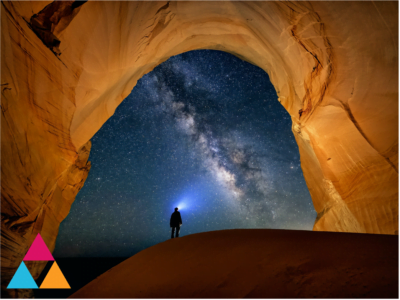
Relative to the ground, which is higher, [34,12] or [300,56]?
[300,56]

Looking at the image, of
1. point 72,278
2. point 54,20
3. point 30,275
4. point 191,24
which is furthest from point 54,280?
point 191,24

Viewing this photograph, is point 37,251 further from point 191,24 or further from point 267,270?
point 191,24

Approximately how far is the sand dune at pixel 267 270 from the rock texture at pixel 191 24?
8.48 feet

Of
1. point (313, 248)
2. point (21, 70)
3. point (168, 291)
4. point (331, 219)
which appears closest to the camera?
point (168, 291)

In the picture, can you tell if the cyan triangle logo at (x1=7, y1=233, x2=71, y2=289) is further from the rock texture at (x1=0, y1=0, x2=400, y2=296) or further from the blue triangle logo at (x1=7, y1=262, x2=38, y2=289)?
the rock texture at (x1=0, y1=0, x2=400, y2=296)

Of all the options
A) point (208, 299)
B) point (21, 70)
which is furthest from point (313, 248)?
point (21, 70)

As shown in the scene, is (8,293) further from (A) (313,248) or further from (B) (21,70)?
(A) (313,248)

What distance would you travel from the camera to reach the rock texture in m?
3.39

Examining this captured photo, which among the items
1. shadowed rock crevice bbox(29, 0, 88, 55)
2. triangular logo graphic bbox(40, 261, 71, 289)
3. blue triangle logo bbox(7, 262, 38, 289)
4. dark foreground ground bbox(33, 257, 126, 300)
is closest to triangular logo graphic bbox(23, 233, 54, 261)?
blue triangle logo bbox(7, 262, 38, 289)

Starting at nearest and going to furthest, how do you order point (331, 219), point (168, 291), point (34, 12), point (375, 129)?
1. point (168, 291)
2. point (34, 12)
3. point (375, 129)
4. point (331, 219)

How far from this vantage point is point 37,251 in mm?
5332

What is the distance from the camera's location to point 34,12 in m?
3.12

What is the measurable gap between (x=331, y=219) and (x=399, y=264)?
4.44 metres

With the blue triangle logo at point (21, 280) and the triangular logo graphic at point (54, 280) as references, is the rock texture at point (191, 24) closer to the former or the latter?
the blue triangle logo at point (21, 280)
